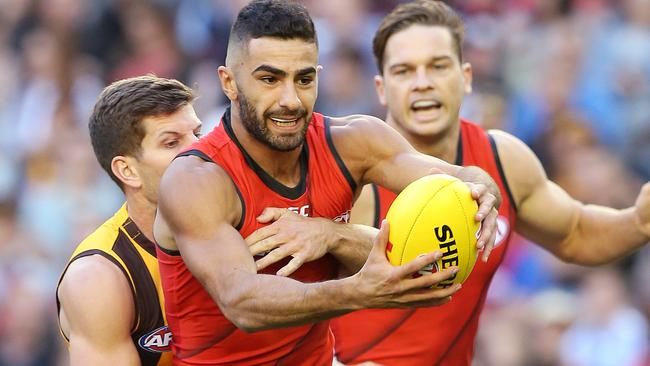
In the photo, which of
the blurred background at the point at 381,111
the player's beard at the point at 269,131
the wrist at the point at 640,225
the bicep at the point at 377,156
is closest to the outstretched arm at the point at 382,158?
the bicep at the point at 377,156

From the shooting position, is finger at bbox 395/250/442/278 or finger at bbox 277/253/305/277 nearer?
finger at bbox 395/250/442/278

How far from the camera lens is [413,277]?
4.42 m

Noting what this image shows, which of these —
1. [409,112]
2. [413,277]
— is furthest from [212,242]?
[409,112]

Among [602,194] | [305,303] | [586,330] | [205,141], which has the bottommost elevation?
[586,330]

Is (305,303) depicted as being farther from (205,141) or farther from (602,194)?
(602,194)

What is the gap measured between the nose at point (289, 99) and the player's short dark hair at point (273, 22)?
0.22 metres

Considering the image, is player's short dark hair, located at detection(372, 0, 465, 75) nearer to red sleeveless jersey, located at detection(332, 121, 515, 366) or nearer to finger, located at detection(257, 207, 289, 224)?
red sleeveless jersey, located at detection(332, 121, 515, 366)

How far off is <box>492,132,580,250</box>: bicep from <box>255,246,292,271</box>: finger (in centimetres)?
193

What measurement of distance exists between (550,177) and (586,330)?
1.43 metres

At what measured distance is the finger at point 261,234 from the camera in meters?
4.82

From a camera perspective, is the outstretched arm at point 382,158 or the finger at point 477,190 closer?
the finger at point 477,190

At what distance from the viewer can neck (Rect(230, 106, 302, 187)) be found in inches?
198

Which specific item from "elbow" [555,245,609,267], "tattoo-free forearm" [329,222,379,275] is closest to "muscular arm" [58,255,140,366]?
"tattoo-free forearm" [329,222,379,275]

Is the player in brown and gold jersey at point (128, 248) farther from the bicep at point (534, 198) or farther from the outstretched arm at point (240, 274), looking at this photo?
the bicep at point (534, 198)
